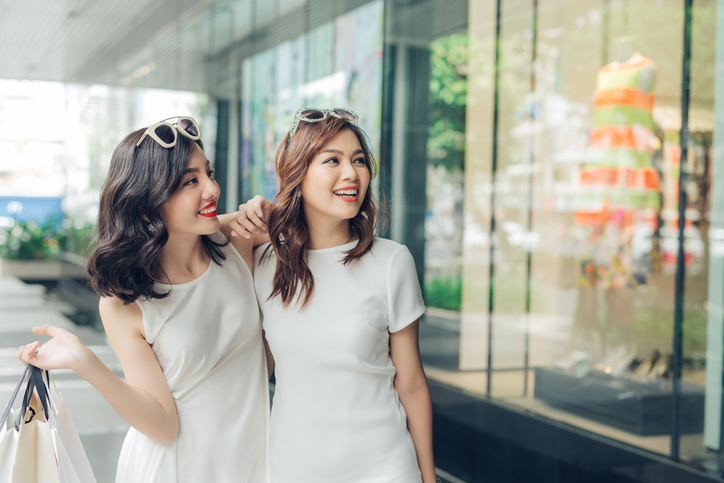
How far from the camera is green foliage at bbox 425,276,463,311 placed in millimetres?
6207

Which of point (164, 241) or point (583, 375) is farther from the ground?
point (164, 241)

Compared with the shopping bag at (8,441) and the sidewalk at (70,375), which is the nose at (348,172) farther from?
the sidewalk at (70,375)

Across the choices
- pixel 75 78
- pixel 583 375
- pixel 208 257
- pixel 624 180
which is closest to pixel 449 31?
pixel 624 180

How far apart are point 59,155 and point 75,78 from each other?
2.84 ft

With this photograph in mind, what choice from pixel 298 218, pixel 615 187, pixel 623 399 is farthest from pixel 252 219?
pixel 615 187

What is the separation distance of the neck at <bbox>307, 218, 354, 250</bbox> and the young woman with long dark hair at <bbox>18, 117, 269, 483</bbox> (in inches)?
9.1

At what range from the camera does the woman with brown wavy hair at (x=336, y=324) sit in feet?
5.78

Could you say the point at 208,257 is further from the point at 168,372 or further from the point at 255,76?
the point at 255,76

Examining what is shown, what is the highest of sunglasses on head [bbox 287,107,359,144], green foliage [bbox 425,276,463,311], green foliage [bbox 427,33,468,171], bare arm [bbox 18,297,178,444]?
green foliage [bbox 427,33,468,171]

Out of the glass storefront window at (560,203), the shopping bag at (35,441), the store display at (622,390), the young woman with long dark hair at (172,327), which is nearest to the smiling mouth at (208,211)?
the young woman with long dark hair at (172,327)

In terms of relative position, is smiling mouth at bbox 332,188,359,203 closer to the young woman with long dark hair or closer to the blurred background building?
the young woman with long dark hair

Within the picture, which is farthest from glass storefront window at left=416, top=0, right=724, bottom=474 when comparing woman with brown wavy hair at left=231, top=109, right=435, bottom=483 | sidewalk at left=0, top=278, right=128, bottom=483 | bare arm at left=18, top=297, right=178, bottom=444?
bare arm at left=18, top=297, right=178, bottom=444

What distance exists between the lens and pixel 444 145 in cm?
617

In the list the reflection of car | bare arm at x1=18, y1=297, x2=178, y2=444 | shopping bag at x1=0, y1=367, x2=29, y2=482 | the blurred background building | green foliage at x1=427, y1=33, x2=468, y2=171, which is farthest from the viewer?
green foliage at x1=427, y1=33, x2=468, y2=171
